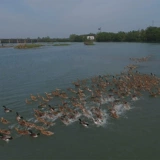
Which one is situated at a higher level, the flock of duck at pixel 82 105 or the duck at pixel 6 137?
Answer: the flock of duck at pixel 82 105

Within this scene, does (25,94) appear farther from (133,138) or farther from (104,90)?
(133,138)

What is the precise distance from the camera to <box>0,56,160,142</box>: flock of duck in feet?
55.2

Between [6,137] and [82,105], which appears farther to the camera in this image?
[82,105]

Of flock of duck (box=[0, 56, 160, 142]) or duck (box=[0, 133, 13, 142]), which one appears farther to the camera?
flock of duck (box=[0, 56, 160, 142])

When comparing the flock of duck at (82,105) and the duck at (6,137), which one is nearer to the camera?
the duck at (6,137)

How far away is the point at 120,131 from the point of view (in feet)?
A: 51.8

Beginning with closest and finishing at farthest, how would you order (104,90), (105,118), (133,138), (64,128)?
(133,138) < (64,128) < (105,118) < (104,90)

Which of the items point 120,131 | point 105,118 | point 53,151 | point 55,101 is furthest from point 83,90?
point 53,151

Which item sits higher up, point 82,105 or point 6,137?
point 82,105

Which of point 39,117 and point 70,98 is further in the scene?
point 70,98

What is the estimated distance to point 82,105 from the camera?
792 inches

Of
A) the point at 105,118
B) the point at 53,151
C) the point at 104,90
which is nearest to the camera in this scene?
the point at 53,151

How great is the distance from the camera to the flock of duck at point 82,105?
16.8 m

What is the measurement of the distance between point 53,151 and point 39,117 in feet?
14.4
